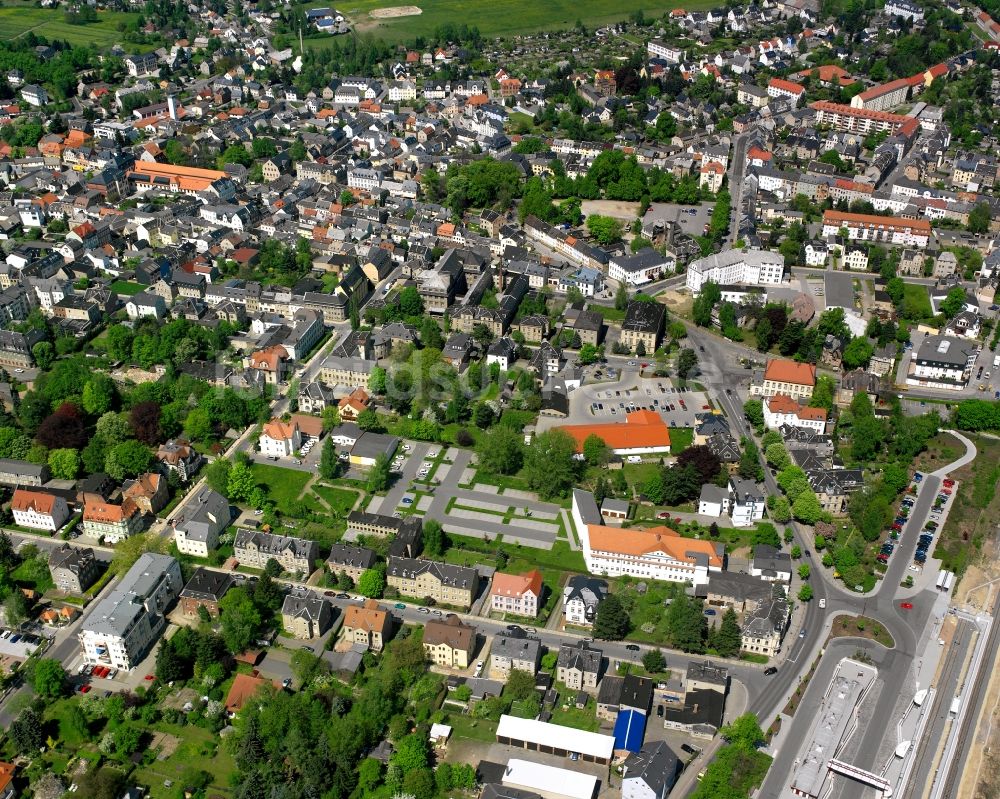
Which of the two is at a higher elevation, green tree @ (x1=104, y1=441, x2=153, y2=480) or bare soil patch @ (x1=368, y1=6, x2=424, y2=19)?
bare soil patch @ (x1=368, y1=6, x2=424, y2=19)

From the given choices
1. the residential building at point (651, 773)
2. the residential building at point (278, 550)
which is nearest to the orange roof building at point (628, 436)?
the residential building at point (278, 550)

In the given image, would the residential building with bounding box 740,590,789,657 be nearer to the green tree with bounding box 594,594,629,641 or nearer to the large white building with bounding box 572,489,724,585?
the large white building with bounding box 572,489,724,585

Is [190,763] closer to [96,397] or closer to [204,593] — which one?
[204,593]

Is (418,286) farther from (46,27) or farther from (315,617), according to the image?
(46,27)

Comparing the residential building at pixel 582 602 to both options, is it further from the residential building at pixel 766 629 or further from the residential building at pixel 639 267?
the residential building at pixel 639 267

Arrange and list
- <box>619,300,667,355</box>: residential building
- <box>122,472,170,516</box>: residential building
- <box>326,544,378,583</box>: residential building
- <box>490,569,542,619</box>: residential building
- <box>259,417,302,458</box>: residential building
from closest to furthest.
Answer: <box>490,569,542,619</box>: residential building, <box>326,544,378,583</box>: residential building, <box>122,472,170,516</box>: residential building, <box>259,417,302,458</box>: residential building, <box>619,300,667,355</box>: residential building

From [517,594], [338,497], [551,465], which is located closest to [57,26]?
[338,497]

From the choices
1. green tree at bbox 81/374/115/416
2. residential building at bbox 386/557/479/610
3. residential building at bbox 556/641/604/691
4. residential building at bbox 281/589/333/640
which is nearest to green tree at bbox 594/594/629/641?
residential building at bbox 556/641/604/691
